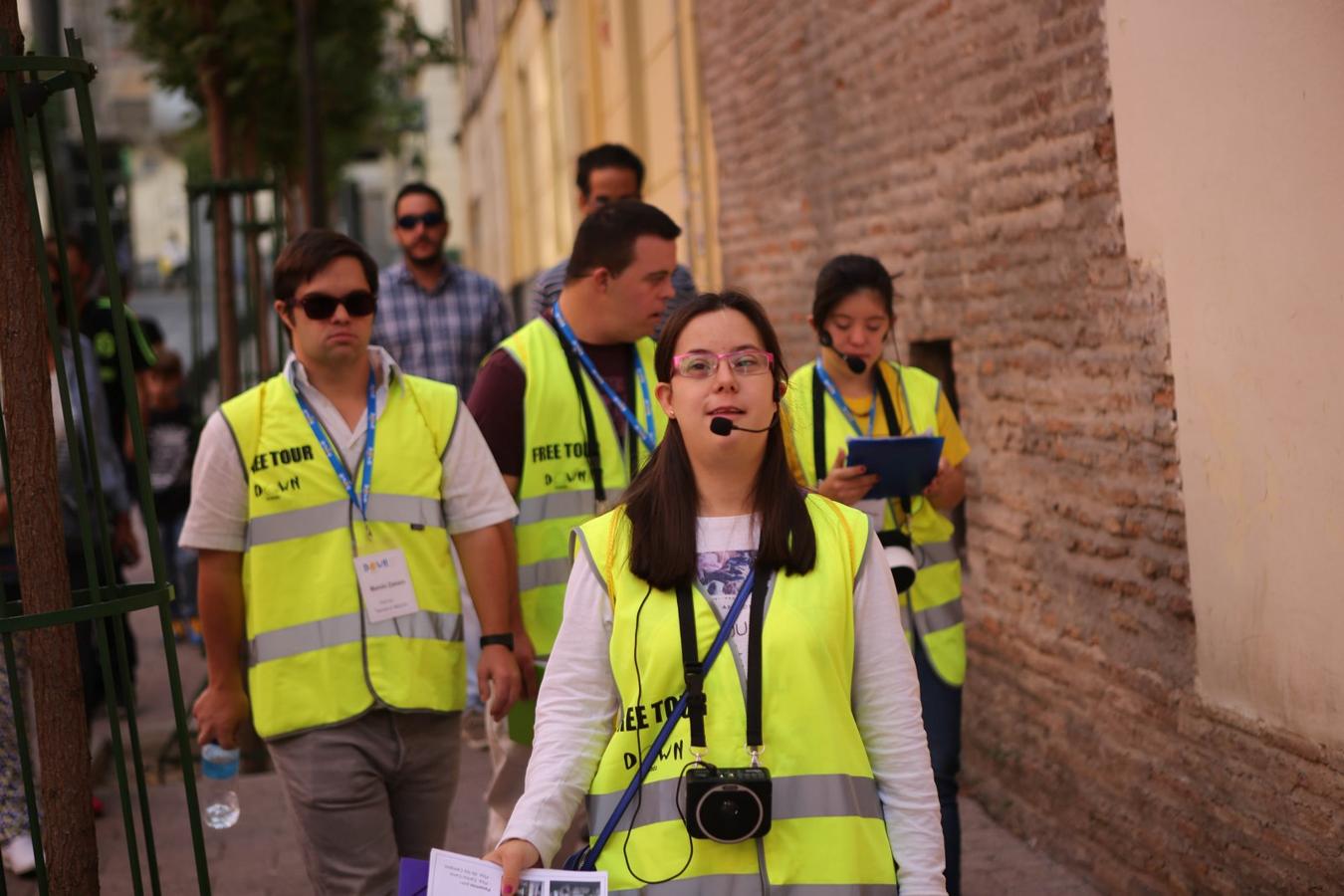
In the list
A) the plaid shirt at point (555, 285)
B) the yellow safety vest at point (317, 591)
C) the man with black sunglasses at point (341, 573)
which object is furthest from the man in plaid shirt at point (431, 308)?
the yellow safety vest at point (317, 591)

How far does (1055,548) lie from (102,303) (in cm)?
622

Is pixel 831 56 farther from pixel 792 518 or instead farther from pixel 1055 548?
pixel 792 518

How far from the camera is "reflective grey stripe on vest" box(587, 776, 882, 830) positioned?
3.19 m

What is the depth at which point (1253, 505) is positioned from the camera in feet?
17.4

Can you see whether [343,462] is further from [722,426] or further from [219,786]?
[219,786]

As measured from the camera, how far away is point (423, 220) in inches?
342

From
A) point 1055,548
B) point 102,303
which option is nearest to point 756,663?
point 1055,548

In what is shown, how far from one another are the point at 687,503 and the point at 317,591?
65.8 inches

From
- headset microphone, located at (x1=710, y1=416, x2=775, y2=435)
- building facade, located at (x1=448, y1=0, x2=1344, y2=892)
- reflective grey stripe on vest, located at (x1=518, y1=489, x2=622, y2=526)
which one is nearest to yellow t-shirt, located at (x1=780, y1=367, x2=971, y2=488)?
reflective grey stripe on vest, located at (x1=518, y1=489, x2=622, y2=526)

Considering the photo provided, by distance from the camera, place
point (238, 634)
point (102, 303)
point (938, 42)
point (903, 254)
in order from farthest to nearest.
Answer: point (102, 303), point (903, 254), point (938, 42), point (238, 634)

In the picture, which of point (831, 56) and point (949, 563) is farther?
point (831, 56)

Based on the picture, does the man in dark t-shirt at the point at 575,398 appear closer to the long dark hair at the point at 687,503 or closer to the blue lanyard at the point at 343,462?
the blue lanyard at the point at 343,462

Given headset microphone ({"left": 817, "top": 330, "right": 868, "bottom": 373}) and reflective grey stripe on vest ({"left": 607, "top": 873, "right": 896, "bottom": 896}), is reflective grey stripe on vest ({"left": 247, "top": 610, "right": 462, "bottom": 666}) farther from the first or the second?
reflective grey stripe on vest ({"left": 607, "top": 873, "right": 896, "bottom": 896})

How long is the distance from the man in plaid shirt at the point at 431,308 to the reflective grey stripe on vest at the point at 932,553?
3.65m
